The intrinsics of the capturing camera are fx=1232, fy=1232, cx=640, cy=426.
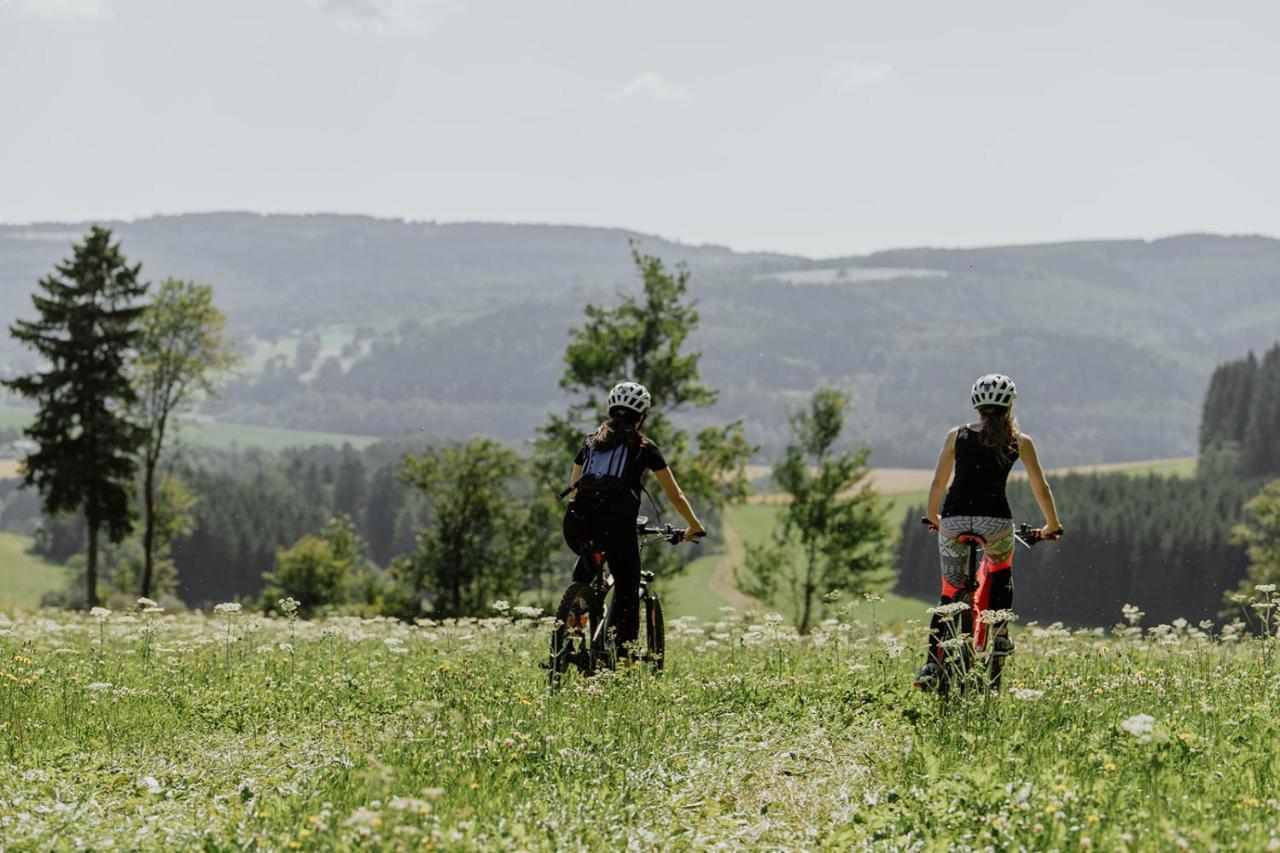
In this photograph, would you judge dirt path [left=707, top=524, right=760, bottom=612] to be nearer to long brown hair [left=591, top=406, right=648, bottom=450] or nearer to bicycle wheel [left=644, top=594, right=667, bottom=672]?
bicycle wheel [left=644, top=594, right=667, bottom=672]

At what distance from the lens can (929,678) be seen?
28.4 feet

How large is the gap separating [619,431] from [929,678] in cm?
309

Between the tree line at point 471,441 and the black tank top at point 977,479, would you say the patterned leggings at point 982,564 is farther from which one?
the tree line at point 471,441

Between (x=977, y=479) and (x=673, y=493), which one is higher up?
(x=977, y=479)

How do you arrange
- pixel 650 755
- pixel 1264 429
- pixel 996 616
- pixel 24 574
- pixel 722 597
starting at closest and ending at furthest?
pixel 650 755 → pixel 996 616 → pixel 722 597 → pixel 24 574 → pixel 1264 429

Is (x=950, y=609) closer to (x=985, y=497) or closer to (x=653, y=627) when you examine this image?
(x=985, y=497)

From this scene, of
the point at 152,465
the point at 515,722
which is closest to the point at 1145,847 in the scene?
the point at 515,722

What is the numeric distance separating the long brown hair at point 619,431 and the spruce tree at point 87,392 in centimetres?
3329

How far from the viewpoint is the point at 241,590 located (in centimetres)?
13525

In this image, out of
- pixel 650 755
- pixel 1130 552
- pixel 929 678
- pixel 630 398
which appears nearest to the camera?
pixel 650 755

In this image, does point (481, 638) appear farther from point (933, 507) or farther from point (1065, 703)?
point (1065, 703)

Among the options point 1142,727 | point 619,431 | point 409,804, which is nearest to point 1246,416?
point 619,431

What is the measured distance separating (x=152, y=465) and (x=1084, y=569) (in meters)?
89.1

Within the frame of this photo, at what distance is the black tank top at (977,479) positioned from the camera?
29.3ft
